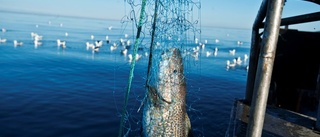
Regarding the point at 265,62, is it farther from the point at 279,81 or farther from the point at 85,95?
Answer: the point at 85,95

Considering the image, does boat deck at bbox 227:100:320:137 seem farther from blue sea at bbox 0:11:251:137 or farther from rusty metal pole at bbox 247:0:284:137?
rusty metal pole at bbox 247:0:284:137

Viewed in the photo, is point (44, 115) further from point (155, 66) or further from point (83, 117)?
point (155, 66)

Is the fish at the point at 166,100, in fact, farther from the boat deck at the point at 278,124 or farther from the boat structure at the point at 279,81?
the boat structure at the point at 279,81

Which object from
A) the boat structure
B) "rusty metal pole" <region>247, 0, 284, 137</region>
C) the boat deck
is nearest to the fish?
the boat deck

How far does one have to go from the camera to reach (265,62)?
2506 mm

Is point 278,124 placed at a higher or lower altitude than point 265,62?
lower

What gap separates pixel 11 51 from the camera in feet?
106

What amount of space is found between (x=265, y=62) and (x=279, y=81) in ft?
20.4

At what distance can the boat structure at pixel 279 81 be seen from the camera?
8.24 ft

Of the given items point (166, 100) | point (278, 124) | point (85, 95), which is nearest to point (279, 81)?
point (278, 124)

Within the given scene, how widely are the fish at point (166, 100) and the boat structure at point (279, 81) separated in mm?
1128

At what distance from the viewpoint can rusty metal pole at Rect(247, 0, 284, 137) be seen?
7.95ft

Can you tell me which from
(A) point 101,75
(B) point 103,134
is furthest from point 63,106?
(A) point 101,75

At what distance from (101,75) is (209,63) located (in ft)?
52.1
